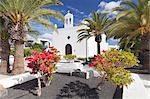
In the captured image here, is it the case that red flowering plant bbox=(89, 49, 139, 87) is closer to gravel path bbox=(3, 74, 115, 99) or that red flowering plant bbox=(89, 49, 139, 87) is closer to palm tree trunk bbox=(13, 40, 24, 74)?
gravel path bbox=(3, 74, 115, 99)

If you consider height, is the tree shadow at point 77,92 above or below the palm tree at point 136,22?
below

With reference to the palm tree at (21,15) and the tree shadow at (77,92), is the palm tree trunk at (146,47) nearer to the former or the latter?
the palm tree at (21,15)

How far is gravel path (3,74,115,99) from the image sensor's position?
1034cm

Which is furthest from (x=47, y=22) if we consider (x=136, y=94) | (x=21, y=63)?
(x=136, y=94)

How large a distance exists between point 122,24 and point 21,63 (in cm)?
797

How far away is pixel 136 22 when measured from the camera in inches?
701

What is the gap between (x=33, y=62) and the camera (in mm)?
10383

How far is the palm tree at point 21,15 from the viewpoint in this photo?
→ 48.3ft

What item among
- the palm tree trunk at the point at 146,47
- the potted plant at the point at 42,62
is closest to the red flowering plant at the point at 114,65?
the potted plant at the point at 42,62

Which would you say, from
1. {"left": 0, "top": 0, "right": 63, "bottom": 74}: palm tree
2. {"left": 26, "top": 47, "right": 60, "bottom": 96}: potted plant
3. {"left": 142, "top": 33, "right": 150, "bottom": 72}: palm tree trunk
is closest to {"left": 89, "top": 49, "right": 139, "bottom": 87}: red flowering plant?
{"left": 26, "top": 47, "right": 60, "bottom": 96}: potted plant

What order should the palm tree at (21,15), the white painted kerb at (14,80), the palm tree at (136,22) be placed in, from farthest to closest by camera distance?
1. the palm tree at (136,22)
2. the palm tree at (21,15)
3. the white painted kerb at (14,80)

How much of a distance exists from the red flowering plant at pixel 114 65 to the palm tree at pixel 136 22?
6.89m

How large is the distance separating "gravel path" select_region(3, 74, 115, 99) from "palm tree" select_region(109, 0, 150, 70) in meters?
6.51

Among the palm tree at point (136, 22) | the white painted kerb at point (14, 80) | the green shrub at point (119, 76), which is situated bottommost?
the white painted kerb at point (14, 80)
